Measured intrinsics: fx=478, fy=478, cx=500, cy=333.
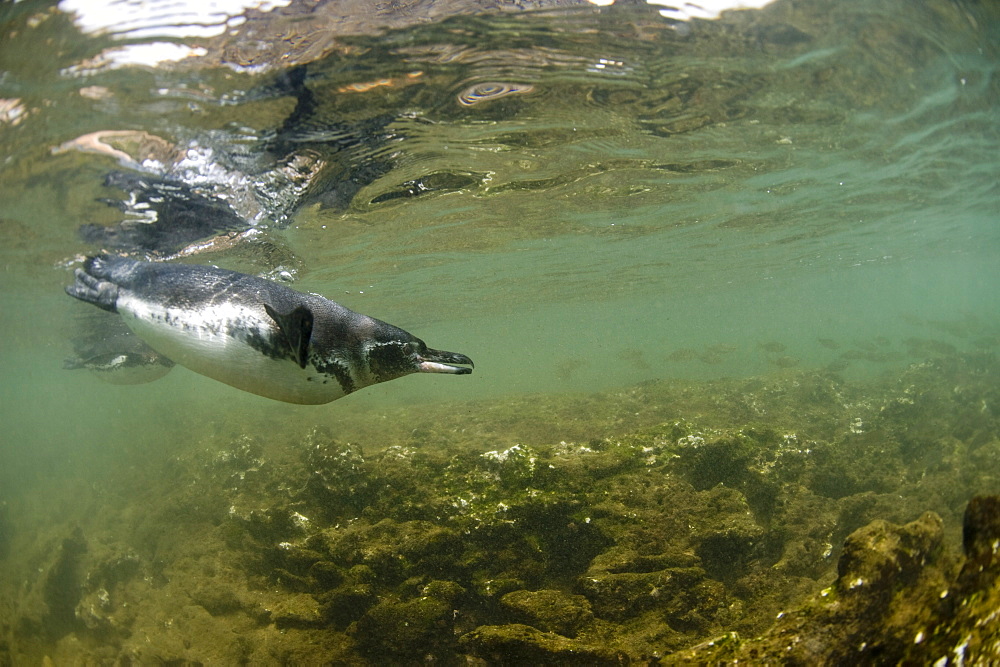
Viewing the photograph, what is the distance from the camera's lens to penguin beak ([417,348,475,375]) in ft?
10.1

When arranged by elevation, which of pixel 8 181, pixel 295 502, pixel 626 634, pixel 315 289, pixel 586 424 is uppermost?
pixel 8 181

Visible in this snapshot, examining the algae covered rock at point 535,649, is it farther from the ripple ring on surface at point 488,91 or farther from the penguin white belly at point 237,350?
the ripple ring on surface at point 488,91

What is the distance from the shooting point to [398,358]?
3230 mm

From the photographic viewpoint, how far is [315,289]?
19.7 m

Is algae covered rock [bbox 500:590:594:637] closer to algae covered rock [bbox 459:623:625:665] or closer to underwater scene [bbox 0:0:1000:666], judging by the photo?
underwater scene [bbox 0:0:1000:666]

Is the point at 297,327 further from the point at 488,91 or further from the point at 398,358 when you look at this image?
the point at 488,91

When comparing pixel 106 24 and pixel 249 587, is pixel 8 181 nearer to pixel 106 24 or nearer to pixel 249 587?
pixel 106 24

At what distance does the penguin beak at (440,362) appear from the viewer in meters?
3.09

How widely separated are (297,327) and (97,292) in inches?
96.2

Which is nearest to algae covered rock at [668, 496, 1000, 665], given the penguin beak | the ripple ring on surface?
the penguin beak

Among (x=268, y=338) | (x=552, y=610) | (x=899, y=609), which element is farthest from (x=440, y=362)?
(x=899, y=609)

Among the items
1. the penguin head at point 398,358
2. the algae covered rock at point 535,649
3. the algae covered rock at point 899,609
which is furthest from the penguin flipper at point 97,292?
the algae covered rock at point 899,609

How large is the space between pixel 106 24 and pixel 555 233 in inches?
515

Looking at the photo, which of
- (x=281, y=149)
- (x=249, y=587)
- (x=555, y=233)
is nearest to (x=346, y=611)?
(x=249, y=587)
